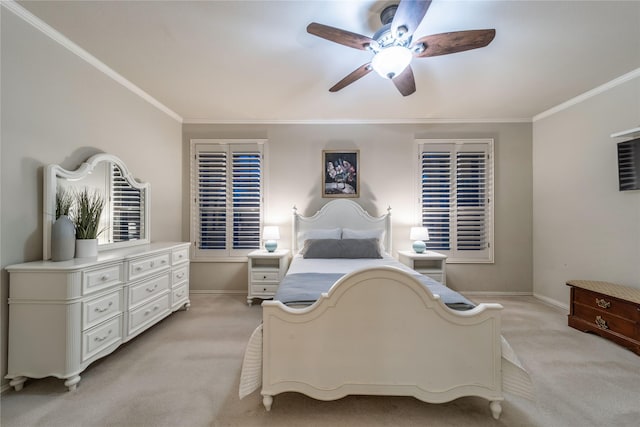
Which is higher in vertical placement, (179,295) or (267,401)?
(179,295)

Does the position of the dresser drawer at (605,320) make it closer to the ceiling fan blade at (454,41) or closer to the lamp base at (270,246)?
the ceiling fan blade at (454,41)

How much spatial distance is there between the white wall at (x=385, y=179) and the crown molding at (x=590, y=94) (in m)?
0.30

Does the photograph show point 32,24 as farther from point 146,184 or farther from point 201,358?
point 201,358

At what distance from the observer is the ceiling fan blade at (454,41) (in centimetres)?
163

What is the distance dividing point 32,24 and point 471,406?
4148mm

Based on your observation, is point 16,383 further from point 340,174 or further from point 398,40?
point 340,174

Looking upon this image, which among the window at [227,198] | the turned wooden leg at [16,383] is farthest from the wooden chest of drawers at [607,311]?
the turned wooden leg at [16,383]

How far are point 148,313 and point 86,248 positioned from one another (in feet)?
2.78

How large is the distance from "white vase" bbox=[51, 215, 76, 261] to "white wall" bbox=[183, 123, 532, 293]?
2.01 meters

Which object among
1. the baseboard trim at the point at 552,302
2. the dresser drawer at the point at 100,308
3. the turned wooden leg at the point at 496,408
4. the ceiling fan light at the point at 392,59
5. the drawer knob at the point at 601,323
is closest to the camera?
the turned wooden leg at the point at 496,408

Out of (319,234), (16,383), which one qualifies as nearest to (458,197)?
(319,234)

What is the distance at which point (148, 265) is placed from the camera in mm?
2564

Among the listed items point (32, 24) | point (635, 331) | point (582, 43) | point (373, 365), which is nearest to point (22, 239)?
point (32, 24)

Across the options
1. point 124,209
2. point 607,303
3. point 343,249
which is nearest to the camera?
point 607,303
